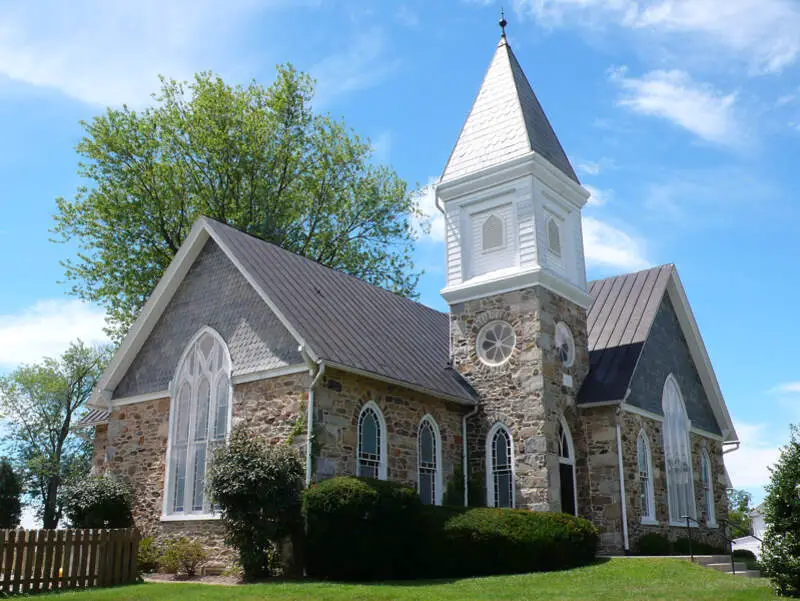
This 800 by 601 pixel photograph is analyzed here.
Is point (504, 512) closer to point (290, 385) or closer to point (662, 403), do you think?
point (290, 385)

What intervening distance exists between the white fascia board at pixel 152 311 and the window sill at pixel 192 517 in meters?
4.24

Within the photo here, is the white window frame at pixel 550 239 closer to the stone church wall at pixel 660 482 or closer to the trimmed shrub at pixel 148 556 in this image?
the stone church wall at pixel 660 482

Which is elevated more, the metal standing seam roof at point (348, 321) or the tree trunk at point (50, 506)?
the metal standing seam roof at point (348, 321)

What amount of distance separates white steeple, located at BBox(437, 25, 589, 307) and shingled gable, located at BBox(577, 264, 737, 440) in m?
1.79

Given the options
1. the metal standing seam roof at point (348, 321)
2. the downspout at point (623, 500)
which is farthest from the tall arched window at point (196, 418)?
the downspout at point (623, 500)

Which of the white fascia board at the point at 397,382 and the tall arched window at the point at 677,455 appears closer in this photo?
→ the white fascia board at the point at 397,382

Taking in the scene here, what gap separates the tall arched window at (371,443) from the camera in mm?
18297

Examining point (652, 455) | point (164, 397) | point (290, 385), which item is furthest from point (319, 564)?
point (652, 455)

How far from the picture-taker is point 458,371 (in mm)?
22625

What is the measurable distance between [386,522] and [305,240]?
2243 cm

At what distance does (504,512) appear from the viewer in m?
17.5

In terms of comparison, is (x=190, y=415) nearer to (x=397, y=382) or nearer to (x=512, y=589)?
(x=397, y=382)

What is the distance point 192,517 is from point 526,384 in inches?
336

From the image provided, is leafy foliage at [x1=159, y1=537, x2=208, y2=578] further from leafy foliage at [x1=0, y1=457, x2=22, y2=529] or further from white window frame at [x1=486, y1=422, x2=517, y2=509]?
leafy foliage at [x1=0, y1=457, x2=22, y2=529]
